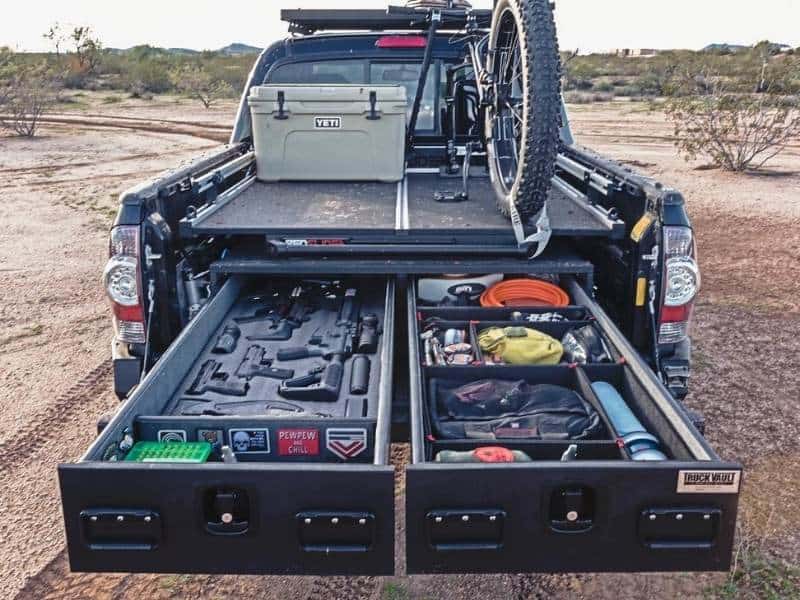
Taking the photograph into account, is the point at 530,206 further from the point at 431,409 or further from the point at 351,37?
the point at 351,37

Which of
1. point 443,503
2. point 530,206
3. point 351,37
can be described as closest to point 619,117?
point 351,37

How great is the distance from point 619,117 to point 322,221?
20166 mm

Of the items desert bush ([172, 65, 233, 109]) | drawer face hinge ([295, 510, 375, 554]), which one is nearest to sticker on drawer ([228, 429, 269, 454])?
drawer face hinge ([295, 510, 375, 554])

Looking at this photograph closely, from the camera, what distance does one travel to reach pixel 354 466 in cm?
200

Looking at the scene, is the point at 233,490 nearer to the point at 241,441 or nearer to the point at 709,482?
the point at 241,441

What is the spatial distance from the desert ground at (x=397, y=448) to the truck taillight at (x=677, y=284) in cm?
92

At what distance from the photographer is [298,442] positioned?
2539mm

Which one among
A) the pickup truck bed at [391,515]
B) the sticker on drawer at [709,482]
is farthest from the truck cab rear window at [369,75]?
the sticker on drawer at [709,482]

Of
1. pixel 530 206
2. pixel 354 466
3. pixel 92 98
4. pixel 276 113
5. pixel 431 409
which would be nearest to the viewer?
pixel 354 466

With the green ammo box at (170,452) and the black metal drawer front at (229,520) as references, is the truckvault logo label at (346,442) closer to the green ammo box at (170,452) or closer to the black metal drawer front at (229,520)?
the green ammo box at (170,452)

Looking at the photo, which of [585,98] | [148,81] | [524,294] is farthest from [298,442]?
[148,81]

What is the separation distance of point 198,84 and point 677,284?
99.3ft

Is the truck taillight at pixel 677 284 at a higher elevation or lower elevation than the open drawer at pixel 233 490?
higher

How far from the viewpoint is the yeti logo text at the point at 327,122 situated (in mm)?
4512
